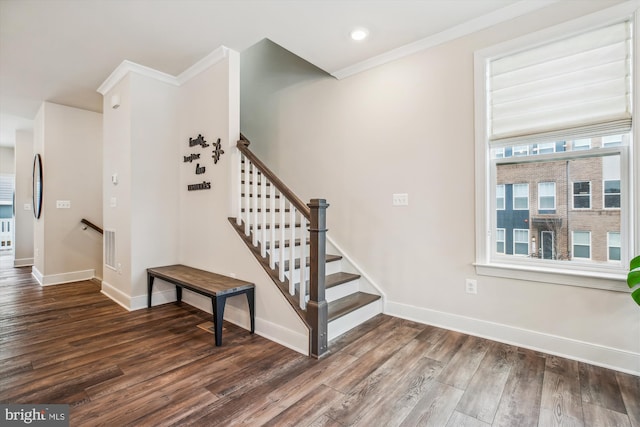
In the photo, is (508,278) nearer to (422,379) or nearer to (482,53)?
(422,379)

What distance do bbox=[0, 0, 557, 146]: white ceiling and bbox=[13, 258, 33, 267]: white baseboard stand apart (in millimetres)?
4119

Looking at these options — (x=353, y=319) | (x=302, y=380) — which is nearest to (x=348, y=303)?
(x=353, y=319)

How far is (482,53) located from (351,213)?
187 centimetres

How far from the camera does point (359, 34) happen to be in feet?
8.89

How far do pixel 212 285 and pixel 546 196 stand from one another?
9.31 feet

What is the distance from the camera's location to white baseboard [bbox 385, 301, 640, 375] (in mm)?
2017

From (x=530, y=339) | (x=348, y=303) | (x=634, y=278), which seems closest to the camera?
(x=634, y=278)

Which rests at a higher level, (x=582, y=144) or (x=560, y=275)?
(x=582, y=144)

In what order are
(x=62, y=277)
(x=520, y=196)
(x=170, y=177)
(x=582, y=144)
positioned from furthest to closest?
(x=62, y=277)
(x=170, y=177)
(x=520, y=196)
(x=582, y=144)

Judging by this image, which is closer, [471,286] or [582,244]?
[582,244]

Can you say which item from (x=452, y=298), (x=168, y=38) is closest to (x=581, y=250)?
(x=452, y=298)

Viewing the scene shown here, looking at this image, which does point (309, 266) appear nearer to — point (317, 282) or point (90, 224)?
point (317, 282)

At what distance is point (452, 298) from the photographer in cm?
270

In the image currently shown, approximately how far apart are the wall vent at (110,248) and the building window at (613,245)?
4.80 metres
